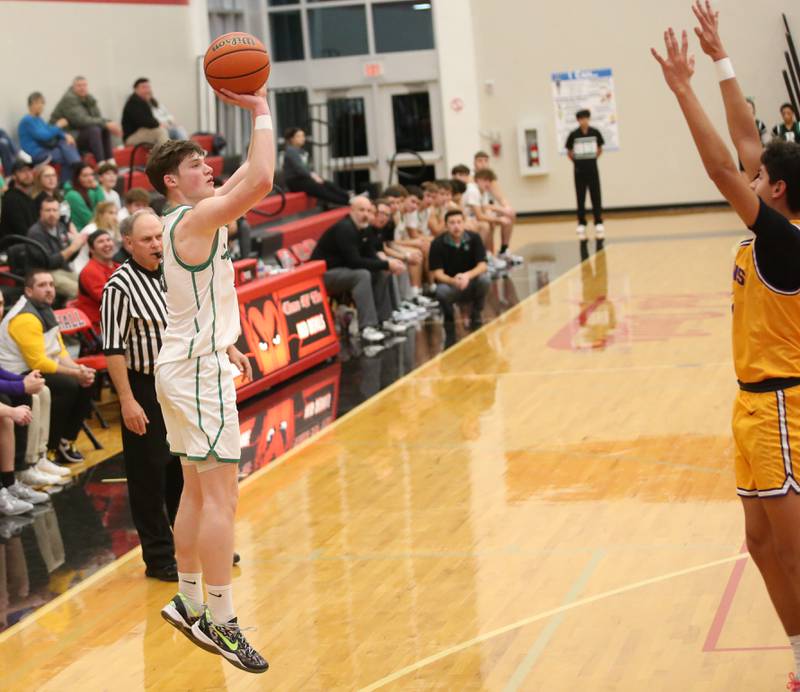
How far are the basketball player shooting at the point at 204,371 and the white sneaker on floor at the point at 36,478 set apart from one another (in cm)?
387

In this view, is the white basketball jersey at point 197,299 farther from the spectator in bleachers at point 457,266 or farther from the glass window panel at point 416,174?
the glass window panel at point 416,174

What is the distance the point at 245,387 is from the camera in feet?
34.9

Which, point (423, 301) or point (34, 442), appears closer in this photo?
point (34, 442)

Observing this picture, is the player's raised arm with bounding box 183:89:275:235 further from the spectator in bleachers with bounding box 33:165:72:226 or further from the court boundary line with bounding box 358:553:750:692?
the spectator in bleachers with bounding box 33:165:72:226

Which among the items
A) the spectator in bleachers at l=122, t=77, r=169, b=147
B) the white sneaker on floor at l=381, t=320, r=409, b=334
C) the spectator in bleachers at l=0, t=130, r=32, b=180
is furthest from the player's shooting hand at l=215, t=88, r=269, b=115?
the spectator in bleachers at l=122, t=77, r=169, b=147

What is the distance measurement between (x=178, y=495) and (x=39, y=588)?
86cm

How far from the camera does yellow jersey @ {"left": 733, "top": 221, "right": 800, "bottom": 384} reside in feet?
14.4

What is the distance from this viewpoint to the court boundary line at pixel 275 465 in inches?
249

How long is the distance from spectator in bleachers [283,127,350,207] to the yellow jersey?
1435cm

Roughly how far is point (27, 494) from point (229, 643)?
3.81 m

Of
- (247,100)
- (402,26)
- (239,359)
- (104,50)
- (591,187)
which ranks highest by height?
(402,26)

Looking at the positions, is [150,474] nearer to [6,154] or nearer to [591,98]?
[6,154]

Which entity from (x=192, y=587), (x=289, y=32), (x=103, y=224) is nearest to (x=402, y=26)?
(x=289, y=32)

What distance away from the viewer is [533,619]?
228 inches
